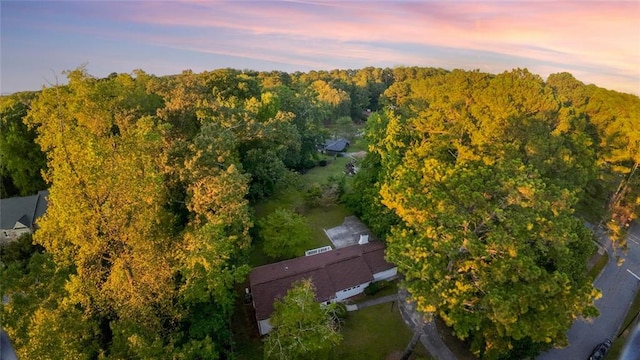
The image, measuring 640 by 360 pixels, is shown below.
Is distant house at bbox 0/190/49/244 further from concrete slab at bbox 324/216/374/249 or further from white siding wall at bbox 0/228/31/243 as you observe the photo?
concrete slab at bbox 324/216/374/249

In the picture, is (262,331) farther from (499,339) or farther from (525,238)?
(525,238)

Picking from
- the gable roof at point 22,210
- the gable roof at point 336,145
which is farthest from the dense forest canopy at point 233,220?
the gable roof at point 336,145

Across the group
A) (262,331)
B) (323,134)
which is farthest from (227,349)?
(323,134)

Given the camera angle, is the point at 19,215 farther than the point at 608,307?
Yes

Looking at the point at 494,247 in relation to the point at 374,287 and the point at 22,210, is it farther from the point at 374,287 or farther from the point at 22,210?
the point at 22,210

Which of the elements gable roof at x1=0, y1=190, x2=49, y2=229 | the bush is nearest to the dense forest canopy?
the bush

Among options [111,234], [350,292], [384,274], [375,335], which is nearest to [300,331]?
[375,335]

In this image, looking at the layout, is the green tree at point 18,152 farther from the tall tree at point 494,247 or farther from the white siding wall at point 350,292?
the tall tree at point 494,247
